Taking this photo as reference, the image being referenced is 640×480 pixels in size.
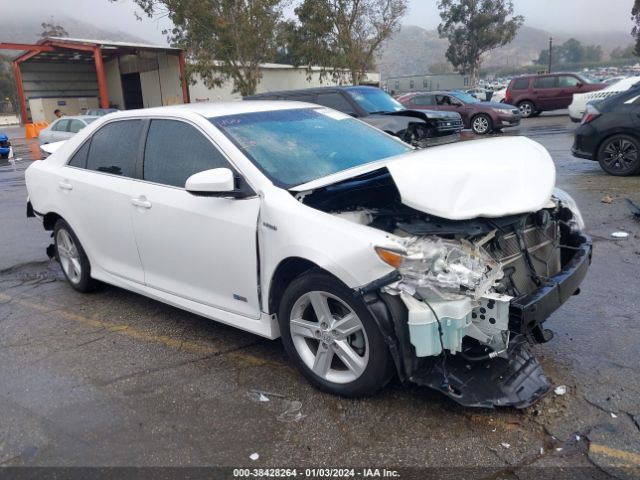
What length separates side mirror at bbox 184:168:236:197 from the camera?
3.38 m

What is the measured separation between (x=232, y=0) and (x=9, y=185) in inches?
687

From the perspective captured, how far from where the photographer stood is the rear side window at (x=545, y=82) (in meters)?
23.4

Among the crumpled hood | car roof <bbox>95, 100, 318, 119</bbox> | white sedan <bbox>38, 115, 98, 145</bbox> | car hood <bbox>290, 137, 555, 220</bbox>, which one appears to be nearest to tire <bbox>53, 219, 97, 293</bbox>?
car roof <bbox>95, 100, 318, 119</bbox>

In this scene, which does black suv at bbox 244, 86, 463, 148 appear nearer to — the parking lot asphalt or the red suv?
the parking lot asphalt

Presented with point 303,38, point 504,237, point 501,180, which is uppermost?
point 303,38

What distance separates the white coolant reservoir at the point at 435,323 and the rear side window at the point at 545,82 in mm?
23286

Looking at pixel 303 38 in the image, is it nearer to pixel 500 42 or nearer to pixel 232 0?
pixel 232 0

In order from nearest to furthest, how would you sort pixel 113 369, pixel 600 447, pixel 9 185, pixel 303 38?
pixel 600 447 → pixel 113 369 → pixel 9 185 → pixel 303 38

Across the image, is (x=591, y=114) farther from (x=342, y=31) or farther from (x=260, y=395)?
(x=342, y=31)

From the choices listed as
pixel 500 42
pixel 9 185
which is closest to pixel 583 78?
pixel 9 185

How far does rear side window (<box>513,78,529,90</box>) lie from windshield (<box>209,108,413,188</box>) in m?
21.7

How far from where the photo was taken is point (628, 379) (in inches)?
133

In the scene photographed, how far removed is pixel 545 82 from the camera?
77.4 feet

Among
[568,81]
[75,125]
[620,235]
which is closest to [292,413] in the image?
[620,235]
